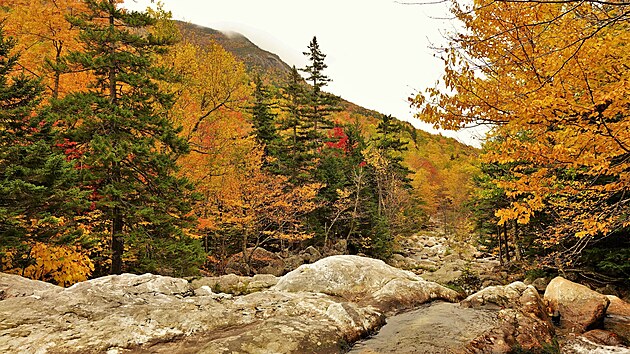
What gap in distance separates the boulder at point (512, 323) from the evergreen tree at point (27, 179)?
349 inches

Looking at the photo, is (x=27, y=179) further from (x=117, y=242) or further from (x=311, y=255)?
(x=311, y=255)

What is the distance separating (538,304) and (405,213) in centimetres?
2905

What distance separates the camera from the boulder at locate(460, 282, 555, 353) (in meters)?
5.23

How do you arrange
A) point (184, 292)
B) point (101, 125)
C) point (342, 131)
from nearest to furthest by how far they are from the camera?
→ point (184, 292) → point (101, 125) → point (342, 131)

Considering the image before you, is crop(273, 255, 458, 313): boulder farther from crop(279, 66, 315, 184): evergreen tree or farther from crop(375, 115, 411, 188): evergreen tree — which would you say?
crop(375, 115, 411, 188): evergreen tree

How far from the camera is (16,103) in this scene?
25.6ft

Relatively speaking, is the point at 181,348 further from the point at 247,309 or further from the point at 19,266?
the point at 19,266

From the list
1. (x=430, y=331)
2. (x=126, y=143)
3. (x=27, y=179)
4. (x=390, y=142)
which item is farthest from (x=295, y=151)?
(x=430, y=331)

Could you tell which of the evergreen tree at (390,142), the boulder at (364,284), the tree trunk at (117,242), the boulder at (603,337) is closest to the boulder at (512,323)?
the boulder at (364,284)

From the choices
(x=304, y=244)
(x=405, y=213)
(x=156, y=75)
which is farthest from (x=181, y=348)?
(x=405, y=213)

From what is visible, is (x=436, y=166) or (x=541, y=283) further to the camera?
(x=436, y=166)

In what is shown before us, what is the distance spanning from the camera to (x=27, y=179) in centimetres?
717

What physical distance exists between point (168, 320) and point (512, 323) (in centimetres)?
593

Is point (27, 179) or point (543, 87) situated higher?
point (543, 87)
